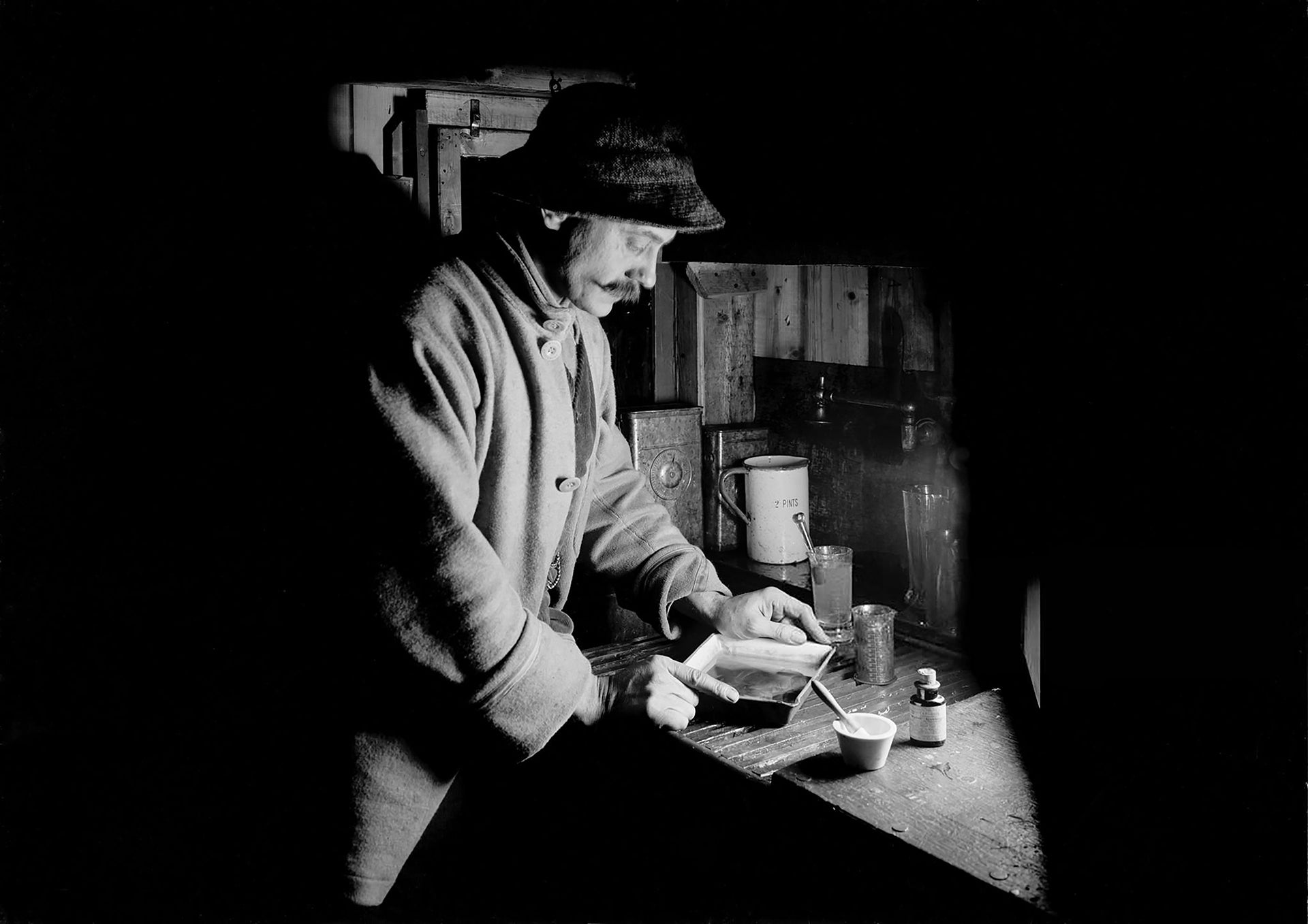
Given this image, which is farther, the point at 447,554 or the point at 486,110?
the point at 486,110

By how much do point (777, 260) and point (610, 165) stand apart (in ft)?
2.79

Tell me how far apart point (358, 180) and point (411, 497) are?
52.9 inches

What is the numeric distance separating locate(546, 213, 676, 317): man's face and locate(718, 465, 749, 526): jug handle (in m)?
1.22

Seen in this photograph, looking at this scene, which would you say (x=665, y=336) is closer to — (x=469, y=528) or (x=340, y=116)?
(x=340, y=116)

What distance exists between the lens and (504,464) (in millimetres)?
2012

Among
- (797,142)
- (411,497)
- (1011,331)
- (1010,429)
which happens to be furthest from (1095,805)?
(797,142)

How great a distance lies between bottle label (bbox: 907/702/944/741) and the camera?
1947 millimetres

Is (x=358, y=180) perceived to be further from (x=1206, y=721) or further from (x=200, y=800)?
(x=1206, y=721)

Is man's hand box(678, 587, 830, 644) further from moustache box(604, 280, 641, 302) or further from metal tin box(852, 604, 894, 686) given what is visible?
moustache box(604, 280, 641, 302)

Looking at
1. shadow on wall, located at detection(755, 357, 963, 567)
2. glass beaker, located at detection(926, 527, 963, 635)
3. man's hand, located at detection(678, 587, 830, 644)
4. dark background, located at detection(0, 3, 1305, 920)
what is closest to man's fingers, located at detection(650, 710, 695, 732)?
man's hand, located at detection(678, 587, 830, 644)

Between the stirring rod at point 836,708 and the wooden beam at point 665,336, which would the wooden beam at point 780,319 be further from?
the stirring rod at point 836,708

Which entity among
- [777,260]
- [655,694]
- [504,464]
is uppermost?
[777,260]

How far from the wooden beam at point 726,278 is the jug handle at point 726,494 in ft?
1.88

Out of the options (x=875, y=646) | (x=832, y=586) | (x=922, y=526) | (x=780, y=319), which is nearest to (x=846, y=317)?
(x=780, y=319)
